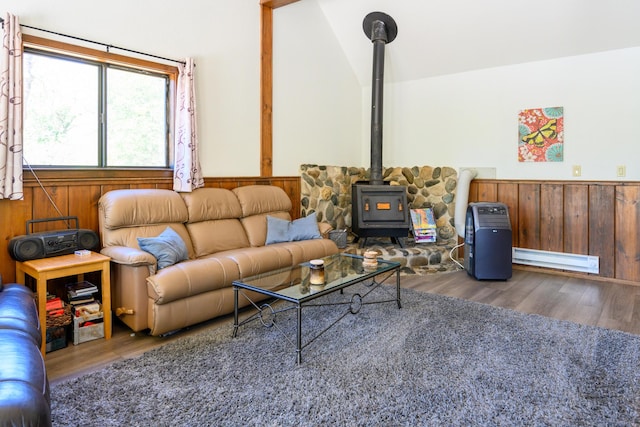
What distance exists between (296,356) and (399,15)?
4188mm

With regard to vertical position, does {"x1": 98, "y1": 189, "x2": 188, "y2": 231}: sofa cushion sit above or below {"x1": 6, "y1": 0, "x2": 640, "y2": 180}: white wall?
below

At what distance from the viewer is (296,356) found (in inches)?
99.0

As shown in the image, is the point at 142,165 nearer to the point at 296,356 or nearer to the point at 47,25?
the point at 47,25

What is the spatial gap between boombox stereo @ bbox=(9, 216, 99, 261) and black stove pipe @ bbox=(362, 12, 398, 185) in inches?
131

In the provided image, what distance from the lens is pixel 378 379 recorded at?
2252 mm

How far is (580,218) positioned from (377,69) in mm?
2830

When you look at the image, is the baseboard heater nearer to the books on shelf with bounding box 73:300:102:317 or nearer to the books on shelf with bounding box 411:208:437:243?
the books on shelf with bounding box 411:208:437:243

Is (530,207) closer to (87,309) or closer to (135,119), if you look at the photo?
(135,119)

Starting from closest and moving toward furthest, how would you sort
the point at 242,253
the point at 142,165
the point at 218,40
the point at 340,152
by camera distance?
the point at 242,253, the point at 142,165, the point at 218,40, the point at 340,152

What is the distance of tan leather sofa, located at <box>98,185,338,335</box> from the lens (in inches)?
111

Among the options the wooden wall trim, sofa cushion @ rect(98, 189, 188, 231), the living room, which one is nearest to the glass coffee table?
sofa cushion @ rect(98, 189, 188, 231)

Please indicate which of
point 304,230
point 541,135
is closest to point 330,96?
point 304,230

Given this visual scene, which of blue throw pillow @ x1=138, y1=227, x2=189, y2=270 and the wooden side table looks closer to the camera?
the wooden side table

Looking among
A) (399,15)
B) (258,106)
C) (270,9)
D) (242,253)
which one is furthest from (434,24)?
(242,253)
